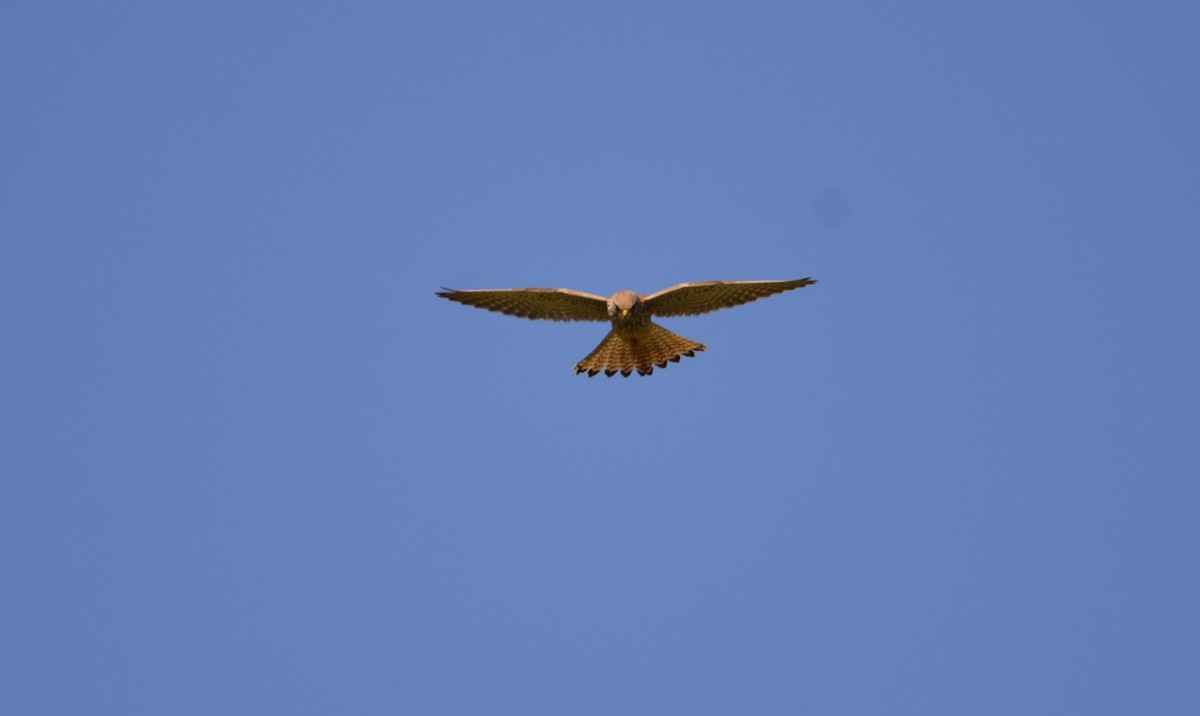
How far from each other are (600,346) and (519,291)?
133 cm

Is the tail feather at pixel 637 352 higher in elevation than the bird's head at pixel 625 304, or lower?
lower

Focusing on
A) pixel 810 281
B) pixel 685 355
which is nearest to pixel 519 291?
pixel 685 355

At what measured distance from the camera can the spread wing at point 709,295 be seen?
2067 centimetres

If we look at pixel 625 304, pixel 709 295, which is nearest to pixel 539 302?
pixel 625 304

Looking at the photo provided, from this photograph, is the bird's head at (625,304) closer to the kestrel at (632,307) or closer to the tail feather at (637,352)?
the kestrel at (632,307)

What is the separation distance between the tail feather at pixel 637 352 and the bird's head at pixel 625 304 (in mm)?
486

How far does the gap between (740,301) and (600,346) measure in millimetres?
2055

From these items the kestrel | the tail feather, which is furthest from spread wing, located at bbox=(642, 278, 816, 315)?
the tail feather

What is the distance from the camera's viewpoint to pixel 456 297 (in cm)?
2066

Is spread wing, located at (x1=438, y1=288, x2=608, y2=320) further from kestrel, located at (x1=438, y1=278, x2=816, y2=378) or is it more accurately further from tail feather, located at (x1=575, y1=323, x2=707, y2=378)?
tail feather, located at (x1=575, y1=323, x2=707, y2=378)

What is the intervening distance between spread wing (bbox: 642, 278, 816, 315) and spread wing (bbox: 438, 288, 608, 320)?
0.78 metres

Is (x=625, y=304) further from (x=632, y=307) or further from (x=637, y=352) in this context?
(x=637, y=352)

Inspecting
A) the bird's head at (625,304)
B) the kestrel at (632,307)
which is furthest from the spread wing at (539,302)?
the bird's head at (625,304)

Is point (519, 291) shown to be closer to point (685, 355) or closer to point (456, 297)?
point (456, 297)
